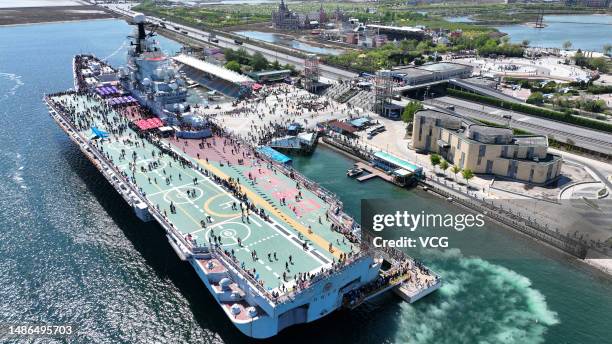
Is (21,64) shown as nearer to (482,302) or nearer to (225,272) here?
(225,272)

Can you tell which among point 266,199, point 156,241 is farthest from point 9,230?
point 266,199

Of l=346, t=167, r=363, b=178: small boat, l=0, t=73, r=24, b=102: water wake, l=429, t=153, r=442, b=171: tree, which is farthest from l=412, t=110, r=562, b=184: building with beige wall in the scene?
l=0, t=73, r=24, b=102: water wake

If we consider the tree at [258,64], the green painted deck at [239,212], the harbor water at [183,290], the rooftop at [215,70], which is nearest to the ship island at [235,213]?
the green painted deck at [239,212]

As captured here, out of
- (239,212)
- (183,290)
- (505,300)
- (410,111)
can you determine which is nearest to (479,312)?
(505,300)

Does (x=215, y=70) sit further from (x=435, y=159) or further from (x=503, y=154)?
(x=503, y=154)

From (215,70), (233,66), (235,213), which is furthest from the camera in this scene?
(233,66)

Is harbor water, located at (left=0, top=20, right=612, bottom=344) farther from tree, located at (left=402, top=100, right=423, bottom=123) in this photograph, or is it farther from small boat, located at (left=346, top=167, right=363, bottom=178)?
tree, located at (left=402, top=100, right=423, bottom=123)
